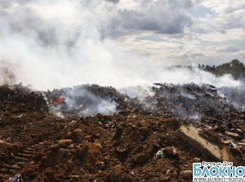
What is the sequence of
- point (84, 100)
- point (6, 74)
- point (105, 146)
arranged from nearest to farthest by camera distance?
point (105, 146) < point (84, 100) < point (6, 74)

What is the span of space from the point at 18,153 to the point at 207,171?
17.2 feet

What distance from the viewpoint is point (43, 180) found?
539 centimetres

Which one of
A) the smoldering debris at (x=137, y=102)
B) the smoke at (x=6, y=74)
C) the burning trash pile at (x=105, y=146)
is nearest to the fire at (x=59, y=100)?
the smoldering debris at (x=137, y=102)

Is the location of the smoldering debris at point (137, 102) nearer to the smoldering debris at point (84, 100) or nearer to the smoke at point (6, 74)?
the smoldering debris at point (84, 100)

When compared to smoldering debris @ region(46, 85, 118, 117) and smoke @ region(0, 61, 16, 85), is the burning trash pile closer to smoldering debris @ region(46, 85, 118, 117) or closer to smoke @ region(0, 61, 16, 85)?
smoldering debris @ region(46, 85, 118, 117)

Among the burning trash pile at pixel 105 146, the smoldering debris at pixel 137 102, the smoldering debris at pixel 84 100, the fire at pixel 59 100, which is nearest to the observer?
the burning trash pile at pixel 105 146

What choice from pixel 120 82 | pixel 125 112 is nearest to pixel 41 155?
pixel 125 112

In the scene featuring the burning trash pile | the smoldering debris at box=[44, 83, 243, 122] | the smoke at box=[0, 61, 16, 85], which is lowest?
the burning trash pile

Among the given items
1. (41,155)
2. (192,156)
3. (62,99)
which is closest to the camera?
(192,156)

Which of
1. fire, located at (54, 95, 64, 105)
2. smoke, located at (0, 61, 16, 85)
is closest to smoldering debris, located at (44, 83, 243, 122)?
fire, located at (54, 95, 64, 105)

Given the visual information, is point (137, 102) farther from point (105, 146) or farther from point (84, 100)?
point (105, 146)

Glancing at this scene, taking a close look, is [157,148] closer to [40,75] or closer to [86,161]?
[86,161]

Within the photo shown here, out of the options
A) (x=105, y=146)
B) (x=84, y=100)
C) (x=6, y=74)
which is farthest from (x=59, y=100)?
(x=105, y=146)

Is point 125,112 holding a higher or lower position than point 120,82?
lower
